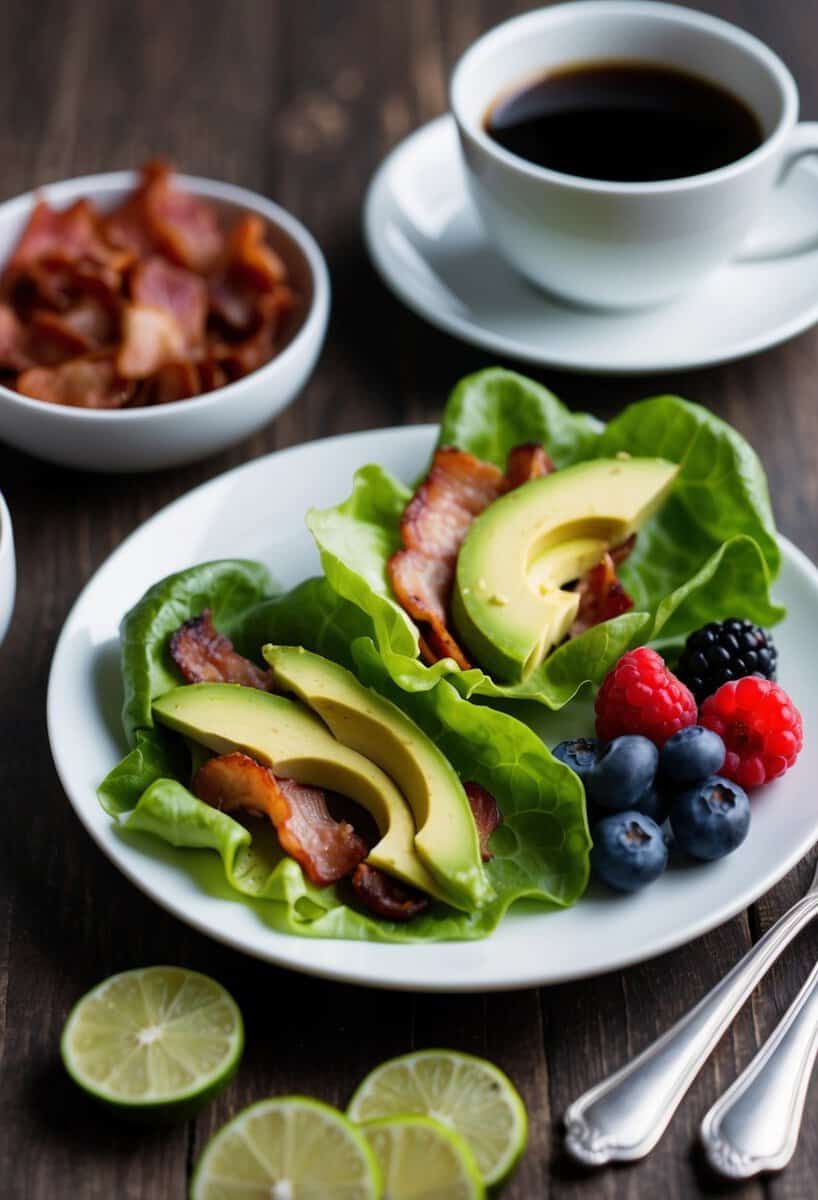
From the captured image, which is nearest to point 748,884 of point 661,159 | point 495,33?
point 661,159

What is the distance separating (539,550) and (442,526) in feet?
0.43

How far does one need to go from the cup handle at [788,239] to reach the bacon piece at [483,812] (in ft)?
3.99

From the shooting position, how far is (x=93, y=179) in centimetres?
247

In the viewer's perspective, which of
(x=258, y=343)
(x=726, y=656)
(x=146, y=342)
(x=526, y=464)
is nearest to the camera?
(x=726, y=656)

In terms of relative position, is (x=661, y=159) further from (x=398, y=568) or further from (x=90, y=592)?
(x=90, y=592)

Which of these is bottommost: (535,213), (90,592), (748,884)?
(90,592)

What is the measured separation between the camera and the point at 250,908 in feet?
4.87

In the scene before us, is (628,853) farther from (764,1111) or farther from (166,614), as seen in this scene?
(166,614)

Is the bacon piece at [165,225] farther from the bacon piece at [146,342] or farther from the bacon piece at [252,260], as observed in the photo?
the bacon piece at [146,342]

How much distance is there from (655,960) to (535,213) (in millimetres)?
1188

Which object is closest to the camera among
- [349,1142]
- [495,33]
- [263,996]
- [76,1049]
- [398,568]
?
[349,1142]

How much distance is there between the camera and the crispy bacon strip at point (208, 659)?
170cm

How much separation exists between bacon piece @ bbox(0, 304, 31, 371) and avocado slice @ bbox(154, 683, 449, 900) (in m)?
0.78

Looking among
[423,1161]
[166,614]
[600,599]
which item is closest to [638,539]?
[600,599]
